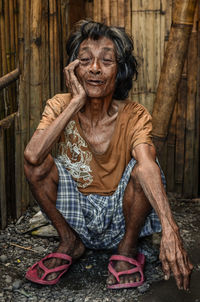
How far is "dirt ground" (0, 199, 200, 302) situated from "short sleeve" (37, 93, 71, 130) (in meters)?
0.98

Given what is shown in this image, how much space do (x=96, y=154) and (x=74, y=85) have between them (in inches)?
18.6

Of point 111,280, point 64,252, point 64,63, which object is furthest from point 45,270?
point 64,63

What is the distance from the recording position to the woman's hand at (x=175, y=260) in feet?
7.75

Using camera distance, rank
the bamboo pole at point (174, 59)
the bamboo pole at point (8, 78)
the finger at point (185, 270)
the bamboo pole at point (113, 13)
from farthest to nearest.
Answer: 1. the bamboo pole at point (113, 13)
2. the bamboo pole at point (174, 59)
3. the bamboo pole at point (8, 78)
4. the finger at point (185, 270)

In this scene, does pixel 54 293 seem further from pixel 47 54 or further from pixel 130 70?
pixel 47 54

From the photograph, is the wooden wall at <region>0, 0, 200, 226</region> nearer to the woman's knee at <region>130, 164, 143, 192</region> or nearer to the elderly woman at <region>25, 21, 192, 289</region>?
the elderly woman at <region>25, 21, 192, 289</region>

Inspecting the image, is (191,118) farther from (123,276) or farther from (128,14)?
(123,276)

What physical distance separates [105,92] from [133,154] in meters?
0.45

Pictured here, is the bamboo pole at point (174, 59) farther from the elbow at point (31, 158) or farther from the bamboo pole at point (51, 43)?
the elbow at point (31, 158)

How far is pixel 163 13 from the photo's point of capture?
4.04m

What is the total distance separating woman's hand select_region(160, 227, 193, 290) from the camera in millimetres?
2363

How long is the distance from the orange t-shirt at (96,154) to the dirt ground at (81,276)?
1.73 feet

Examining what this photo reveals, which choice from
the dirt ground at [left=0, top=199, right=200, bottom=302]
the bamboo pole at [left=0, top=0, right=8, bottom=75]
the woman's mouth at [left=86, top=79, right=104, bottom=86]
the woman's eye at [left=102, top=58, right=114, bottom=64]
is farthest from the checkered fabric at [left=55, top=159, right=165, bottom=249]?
the bamboo pole at [left=0, top=0, right=8, bottom=75]

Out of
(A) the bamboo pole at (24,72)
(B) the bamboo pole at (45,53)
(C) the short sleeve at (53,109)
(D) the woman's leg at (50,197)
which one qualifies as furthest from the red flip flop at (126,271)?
(B) the bamboo pole at (45,53)
